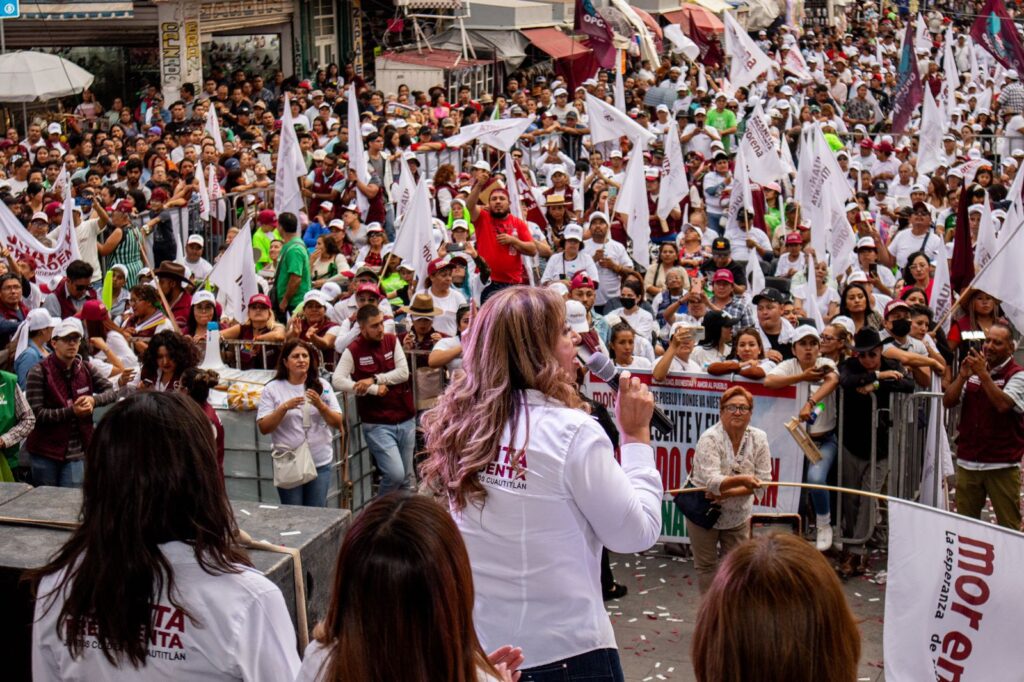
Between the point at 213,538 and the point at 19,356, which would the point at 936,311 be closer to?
the point at 19,356

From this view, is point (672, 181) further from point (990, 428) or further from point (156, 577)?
point (156, 577)

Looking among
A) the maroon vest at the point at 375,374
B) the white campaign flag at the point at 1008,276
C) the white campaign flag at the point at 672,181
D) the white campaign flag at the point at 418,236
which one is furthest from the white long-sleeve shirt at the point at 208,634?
the white campaign flag at the point at 672,181

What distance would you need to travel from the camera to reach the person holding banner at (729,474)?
795 centimetres

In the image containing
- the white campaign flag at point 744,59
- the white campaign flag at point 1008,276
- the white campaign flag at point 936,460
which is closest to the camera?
the white campaign flag at point 936,460

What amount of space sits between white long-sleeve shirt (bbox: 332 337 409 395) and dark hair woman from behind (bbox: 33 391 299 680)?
649 centimetres

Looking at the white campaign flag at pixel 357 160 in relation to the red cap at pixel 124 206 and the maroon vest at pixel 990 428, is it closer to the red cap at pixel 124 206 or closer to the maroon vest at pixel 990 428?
the red cap at pixel 124 206

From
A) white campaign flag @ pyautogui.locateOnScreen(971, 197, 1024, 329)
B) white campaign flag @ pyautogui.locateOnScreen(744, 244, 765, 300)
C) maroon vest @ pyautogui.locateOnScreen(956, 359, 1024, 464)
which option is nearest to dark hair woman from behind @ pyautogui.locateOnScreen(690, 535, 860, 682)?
maroon vest @ pyautogui.locateOnScreen(956, 359, 1024, 464)

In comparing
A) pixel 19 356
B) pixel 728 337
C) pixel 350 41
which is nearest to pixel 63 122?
pixel 350 41

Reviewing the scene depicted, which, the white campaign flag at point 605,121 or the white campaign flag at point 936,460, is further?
the white campaign flag at point 605,121

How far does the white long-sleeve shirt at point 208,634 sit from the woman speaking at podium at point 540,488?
2.58ft

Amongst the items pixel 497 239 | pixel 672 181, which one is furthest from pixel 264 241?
pixel 672 181

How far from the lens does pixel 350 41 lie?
34438 mm

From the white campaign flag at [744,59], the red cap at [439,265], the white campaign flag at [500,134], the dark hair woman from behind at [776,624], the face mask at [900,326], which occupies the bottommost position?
the face mask at [900,326]

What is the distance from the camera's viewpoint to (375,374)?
9.66 m
